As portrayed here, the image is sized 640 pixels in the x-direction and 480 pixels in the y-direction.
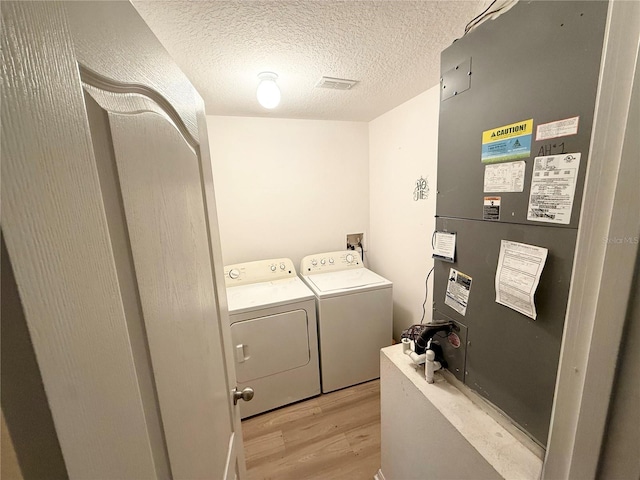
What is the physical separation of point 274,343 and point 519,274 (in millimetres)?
1714

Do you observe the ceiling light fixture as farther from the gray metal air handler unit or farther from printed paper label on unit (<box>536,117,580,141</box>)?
printed paper label on unit (<box>536,117,580,141</box>)

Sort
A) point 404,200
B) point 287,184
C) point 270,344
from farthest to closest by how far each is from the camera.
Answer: point 287,184
point 404,200
point 270,344

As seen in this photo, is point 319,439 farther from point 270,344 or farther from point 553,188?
point 553,188

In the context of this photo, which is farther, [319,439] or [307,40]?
[319,439]

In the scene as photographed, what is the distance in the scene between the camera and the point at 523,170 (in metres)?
0.75

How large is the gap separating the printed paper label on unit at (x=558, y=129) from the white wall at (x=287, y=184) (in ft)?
6.97

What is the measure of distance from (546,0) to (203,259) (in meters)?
1.12

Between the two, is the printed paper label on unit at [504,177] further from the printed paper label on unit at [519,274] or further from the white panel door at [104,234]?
the white panel door at [104,234]

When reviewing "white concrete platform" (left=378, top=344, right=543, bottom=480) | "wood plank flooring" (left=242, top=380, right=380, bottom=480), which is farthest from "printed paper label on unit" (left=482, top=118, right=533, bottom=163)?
"wood plank flooring" (left=242, top=380, right=380, bottom=480)

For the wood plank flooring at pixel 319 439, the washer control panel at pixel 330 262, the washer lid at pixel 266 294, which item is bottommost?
the wood plank flooring at pixel 319 439

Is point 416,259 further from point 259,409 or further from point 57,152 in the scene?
point 57,152

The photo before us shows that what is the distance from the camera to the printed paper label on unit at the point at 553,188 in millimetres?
647

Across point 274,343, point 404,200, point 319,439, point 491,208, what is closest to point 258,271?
point 274,343

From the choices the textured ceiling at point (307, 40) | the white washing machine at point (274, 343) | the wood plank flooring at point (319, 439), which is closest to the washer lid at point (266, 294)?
the white washing machine at point (274, 343)
